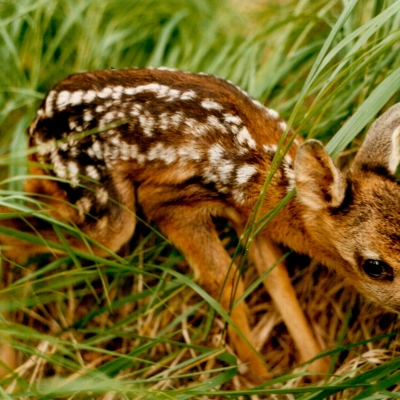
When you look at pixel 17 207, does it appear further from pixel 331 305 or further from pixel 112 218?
pixel 331 305

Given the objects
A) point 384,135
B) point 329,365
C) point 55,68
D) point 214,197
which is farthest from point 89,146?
point 329,365

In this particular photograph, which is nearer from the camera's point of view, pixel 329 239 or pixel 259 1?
pixel 329 239

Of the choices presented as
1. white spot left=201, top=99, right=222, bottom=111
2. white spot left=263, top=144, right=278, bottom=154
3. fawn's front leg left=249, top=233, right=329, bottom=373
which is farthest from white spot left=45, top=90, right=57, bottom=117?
fawn's front leg left=249, top=233, right=329, bottom=373

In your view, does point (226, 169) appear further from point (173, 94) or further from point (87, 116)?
point (87, 116)

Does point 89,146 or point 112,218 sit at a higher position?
point 89,146

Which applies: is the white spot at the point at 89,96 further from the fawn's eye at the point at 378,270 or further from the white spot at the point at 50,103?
the fawn's eye at the point at 378,270

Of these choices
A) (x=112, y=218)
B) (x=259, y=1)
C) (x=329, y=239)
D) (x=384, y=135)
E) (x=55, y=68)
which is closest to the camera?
(x=384, y=135)

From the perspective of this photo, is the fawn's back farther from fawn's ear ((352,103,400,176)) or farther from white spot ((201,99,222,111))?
fawn's ear ((352,103,400,176))

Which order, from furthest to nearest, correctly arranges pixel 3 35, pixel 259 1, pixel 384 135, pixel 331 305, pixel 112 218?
pixel 259 1 < pixel 3 35 < pixel 331 305 < pixel 112 218 < pixel 384 135

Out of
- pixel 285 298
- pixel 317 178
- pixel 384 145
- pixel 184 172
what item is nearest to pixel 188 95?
pixel 184 172
